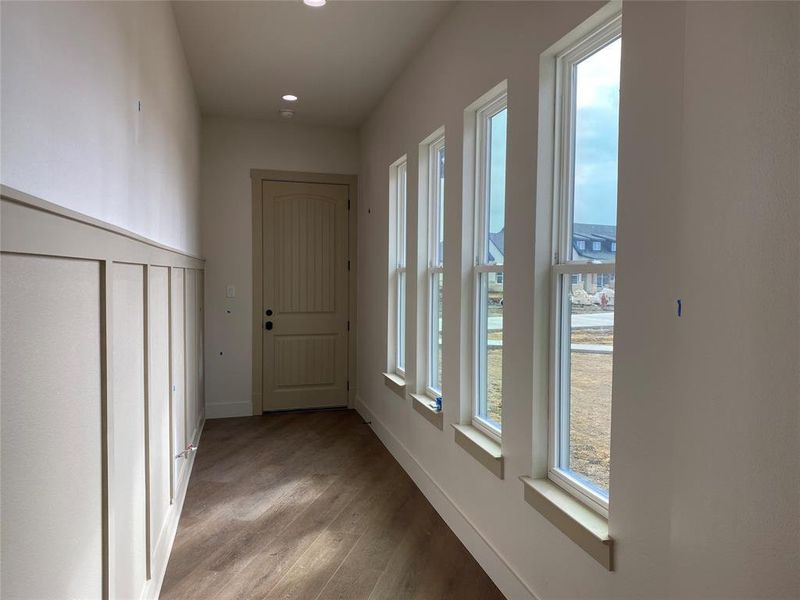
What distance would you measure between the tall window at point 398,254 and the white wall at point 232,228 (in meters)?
1.37

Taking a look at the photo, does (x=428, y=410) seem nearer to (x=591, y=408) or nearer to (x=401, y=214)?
(x=591, y=408)

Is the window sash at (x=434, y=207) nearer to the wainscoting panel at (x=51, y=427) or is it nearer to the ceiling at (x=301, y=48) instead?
the ceiling at (x=301, y=48)

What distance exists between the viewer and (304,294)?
518cm

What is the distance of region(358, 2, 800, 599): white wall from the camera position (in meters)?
1.07

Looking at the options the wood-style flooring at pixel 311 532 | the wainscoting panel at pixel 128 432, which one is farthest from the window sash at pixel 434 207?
the wainscoting panel at pixel 128 432

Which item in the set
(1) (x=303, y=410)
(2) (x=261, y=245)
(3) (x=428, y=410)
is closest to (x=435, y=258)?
(3) (x=428, y=410)

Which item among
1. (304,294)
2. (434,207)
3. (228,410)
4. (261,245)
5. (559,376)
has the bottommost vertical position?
(228,410)

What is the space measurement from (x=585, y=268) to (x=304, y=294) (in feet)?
12.2

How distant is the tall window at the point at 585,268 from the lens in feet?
5.74

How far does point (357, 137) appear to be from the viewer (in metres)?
5.21

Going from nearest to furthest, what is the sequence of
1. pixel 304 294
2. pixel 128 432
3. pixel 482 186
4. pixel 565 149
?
pixel 128 432 < pixel 565 149 < pixel 482 186 < pixel 304 294

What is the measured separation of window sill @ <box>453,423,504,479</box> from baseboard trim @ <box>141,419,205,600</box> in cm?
142

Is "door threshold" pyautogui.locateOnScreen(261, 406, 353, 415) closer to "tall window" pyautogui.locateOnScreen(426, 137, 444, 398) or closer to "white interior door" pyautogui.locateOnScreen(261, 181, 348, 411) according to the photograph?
"white interior door" pyautogui.locateOnScreen(261, 181, 348, 411)

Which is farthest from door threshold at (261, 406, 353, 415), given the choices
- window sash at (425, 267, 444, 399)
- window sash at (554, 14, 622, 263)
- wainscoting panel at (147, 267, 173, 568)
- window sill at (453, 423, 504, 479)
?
window sash at (554, 14, 622, 263)
